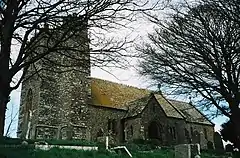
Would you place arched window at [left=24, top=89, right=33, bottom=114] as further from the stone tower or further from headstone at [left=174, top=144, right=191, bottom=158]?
headstone at [left=174, top=144, right=191, bottom=158]

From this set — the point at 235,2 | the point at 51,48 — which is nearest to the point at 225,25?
the point at 235,2

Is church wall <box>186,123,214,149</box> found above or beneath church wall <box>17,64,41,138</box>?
beneath

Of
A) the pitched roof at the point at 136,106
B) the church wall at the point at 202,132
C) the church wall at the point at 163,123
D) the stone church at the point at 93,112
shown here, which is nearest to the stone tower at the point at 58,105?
→ the stone church at the point at 93,112

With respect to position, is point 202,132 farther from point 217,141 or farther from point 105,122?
point 105,122

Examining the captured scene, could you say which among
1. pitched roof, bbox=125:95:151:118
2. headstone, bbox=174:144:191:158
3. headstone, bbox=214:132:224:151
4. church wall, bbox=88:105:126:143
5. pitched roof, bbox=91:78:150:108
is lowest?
headstone, bbox=174:144:191:158

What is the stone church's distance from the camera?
29031 millimetres

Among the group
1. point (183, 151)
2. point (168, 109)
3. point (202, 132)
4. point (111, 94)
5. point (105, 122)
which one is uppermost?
point (111, 94)

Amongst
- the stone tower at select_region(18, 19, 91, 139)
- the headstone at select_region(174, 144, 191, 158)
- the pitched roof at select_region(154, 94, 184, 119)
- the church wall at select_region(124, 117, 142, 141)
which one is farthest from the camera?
the pitched roof at select_region(154, 94, 184, 119)

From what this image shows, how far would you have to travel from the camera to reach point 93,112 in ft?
106

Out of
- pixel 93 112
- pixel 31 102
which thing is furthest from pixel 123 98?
pixel 31 102

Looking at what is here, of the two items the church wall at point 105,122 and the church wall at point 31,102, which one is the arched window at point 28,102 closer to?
the church wall at point 31,102

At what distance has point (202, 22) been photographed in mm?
13977

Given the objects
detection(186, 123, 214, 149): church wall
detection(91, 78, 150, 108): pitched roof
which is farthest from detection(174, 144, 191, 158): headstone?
detection(186, 123, 214, 149): church wall

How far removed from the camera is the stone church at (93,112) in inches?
1143
